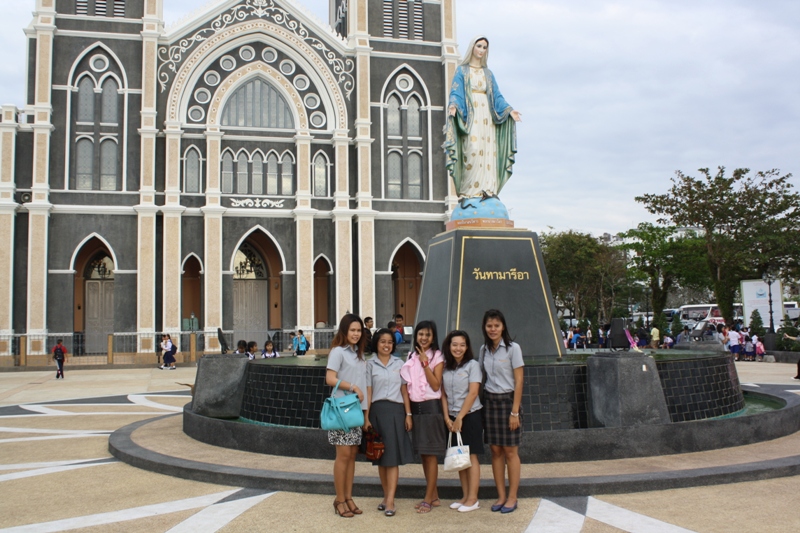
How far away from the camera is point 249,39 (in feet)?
105

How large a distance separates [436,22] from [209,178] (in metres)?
13.0

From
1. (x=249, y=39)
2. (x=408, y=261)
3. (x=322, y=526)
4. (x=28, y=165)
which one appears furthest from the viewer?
(x=408, y=261)

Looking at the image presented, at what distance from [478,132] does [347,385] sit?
6357mm

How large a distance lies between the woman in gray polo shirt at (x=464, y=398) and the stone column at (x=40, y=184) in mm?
26324

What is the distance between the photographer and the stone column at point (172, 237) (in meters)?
29.5

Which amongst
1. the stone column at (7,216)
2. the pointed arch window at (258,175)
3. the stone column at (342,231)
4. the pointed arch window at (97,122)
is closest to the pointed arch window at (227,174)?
the pointed arch window at (258,175)

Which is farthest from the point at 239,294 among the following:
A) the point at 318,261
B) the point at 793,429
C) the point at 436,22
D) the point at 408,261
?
the point at 793,429

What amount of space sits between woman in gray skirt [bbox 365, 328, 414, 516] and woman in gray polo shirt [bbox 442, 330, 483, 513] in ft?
1.09

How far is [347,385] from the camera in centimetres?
558

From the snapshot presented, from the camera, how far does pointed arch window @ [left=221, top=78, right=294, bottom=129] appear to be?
32.1 m

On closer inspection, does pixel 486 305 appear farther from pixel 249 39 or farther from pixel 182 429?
pixel 249 39

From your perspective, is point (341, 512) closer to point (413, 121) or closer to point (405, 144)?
point (405, 144)

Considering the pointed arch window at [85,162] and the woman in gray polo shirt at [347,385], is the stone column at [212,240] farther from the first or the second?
the woman in gray polo shirt at [347,385]

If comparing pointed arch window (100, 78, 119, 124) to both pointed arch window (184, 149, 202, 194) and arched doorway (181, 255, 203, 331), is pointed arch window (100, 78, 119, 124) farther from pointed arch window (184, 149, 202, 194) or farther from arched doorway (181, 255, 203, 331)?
arched doorway (181, 255, 203, 331)
